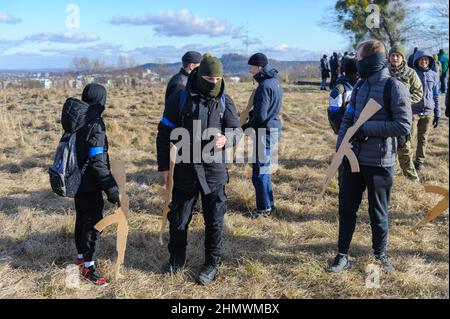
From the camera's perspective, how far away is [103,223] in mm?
3564

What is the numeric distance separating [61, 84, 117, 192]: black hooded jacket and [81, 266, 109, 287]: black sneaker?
29.2 inches

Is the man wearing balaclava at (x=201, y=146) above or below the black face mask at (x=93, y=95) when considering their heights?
below

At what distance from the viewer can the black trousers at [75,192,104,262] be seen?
3621 mm

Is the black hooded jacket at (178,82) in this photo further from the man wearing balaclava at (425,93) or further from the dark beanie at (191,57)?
the man wearing balaclava at (425,93)

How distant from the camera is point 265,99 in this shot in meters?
4.88

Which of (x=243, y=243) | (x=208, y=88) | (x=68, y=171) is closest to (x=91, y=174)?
(x=68, y=171)

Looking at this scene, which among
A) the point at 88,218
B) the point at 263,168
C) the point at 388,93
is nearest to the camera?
the point at 388,93

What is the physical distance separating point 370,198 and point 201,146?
1531 mm

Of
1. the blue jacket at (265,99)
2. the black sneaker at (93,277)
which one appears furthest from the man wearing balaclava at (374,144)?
the black sneaker at (93,277)

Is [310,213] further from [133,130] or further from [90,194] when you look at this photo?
[133,130]

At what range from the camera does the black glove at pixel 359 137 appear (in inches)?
137

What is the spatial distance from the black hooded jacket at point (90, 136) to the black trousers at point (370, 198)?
2.03 m

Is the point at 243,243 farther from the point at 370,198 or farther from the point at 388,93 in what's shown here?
the point at 388,93

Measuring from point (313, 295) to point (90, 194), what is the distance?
2061mm
